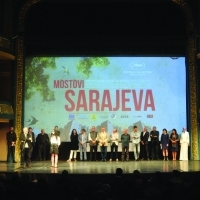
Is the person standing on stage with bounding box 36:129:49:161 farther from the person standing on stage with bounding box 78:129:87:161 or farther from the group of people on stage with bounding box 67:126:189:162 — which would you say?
the person standing on stage with bounding box 78:129:87:161

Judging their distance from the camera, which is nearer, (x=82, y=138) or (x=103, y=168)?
(x=103, y=168)

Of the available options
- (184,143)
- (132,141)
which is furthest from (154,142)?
Result: (184,143)

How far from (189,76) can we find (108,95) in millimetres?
3437

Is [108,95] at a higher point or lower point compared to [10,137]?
higher

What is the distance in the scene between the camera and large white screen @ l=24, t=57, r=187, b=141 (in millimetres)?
15773

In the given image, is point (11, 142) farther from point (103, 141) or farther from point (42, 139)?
point (103, 141)

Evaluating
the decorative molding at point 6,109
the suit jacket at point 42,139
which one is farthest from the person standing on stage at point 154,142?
the decorative molding at point 6,109

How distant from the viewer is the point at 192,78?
15969 millimetres
